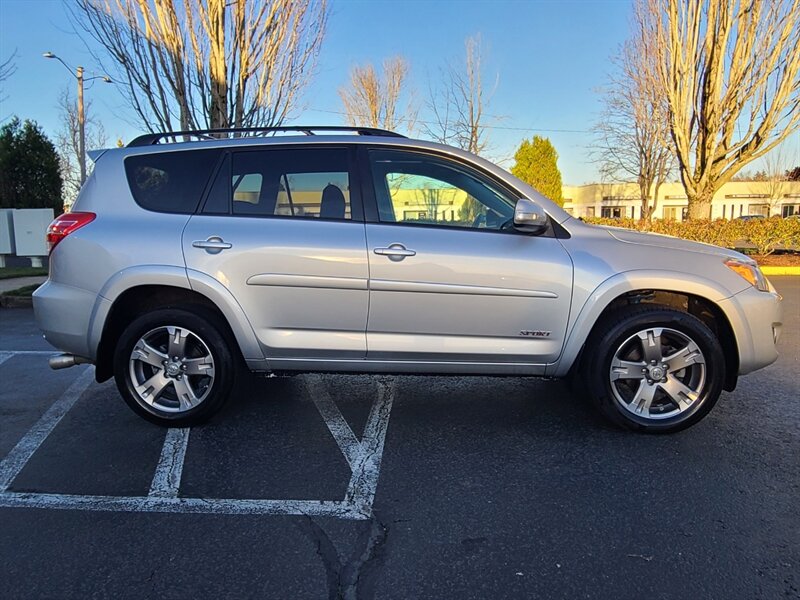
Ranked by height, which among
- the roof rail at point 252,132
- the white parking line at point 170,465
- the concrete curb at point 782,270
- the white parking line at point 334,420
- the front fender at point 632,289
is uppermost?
the roof rail at point 252,132

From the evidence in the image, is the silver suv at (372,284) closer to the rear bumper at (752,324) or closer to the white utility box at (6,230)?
the rear bumper at (752,324)

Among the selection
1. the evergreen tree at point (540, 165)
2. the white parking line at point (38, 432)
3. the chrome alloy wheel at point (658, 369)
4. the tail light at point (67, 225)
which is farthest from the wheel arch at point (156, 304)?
the evergreen tree at point (540, 165)

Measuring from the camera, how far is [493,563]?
2314 millimetres

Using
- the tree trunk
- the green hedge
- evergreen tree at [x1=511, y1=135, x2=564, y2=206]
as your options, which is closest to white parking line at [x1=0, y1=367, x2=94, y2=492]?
the green hedge

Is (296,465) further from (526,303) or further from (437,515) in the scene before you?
(526,303)

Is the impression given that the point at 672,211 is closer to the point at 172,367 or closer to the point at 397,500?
the point at 172,367

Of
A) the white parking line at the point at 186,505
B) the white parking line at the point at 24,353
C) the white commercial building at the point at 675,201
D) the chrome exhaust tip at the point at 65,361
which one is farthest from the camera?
the white commercial building at the point at 675,201

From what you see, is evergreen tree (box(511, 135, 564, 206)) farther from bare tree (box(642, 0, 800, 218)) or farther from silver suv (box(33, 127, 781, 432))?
silver suv (box(33, 127, 781, 432))

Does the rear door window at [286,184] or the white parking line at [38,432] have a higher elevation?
the rear door window at [286,184]

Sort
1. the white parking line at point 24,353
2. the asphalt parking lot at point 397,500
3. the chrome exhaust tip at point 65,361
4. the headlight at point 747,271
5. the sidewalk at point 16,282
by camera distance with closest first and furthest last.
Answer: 1. the asphalt parking lot at point 397,500
2. the headlight at point 747,271
3. the chrome exhaust tip at point 65,361
4. the white parking line at point 24,353
5. the sidewalk at point 16,282

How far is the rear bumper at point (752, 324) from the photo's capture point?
11.4 feet

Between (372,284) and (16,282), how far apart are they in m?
10.3

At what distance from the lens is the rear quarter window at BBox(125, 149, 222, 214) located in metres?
3.62

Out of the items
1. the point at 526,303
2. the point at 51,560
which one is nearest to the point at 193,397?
the point at 51,560
